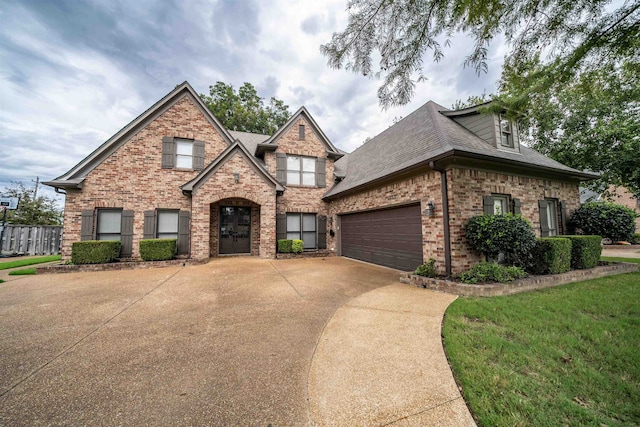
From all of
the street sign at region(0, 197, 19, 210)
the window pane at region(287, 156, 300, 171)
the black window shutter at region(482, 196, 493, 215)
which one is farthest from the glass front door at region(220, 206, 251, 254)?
the street sign at region(0, 197, 19, 210)

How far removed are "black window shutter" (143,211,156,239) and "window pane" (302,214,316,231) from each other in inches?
253

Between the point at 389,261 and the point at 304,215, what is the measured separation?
17.3ft

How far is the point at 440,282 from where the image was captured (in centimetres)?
520

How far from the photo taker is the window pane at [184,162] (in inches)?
404

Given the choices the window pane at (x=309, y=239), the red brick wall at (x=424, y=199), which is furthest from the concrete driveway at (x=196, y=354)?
the window pane at (x=309, y=239)

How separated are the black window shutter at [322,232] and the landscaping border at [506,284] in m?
6.26

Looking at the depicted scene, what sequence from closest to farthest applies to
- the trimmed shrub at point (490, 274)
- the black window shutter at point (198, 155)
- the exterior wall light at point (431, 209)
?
the trimmed shrub at point (490, 274), the exterior wall light at point (431, 209), the black window shutter at point (198, 155)

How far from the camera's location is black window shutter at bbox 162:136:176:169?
32.7 feet

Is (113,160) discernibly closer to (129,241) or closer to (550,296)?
(129,241)

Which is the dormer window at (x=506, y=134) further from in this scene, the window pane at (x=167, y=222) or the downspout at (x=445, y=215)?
the window pane at (x=167, y=222)

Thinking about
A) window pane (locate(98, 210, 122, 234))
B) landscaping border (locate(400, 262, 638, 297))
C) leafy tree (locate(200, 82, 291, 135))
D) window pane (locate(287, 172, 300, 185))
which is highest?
leafy tree (locate(200, 82, 291, 135))

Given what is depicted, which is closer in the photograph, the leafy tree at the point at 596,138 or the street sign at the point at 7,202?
the street sign at the point at 7,202

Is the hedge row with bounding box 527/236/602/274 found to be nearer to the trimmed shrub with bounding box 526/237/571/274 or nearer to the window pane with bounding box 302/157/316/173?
the trimmed shrub with bounding box 526/237/571/274

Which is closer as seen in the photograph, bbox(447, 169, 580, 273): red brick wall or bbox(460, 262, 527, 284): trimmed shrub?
bbox(460, 262, 527, 284): trimmed shrub
